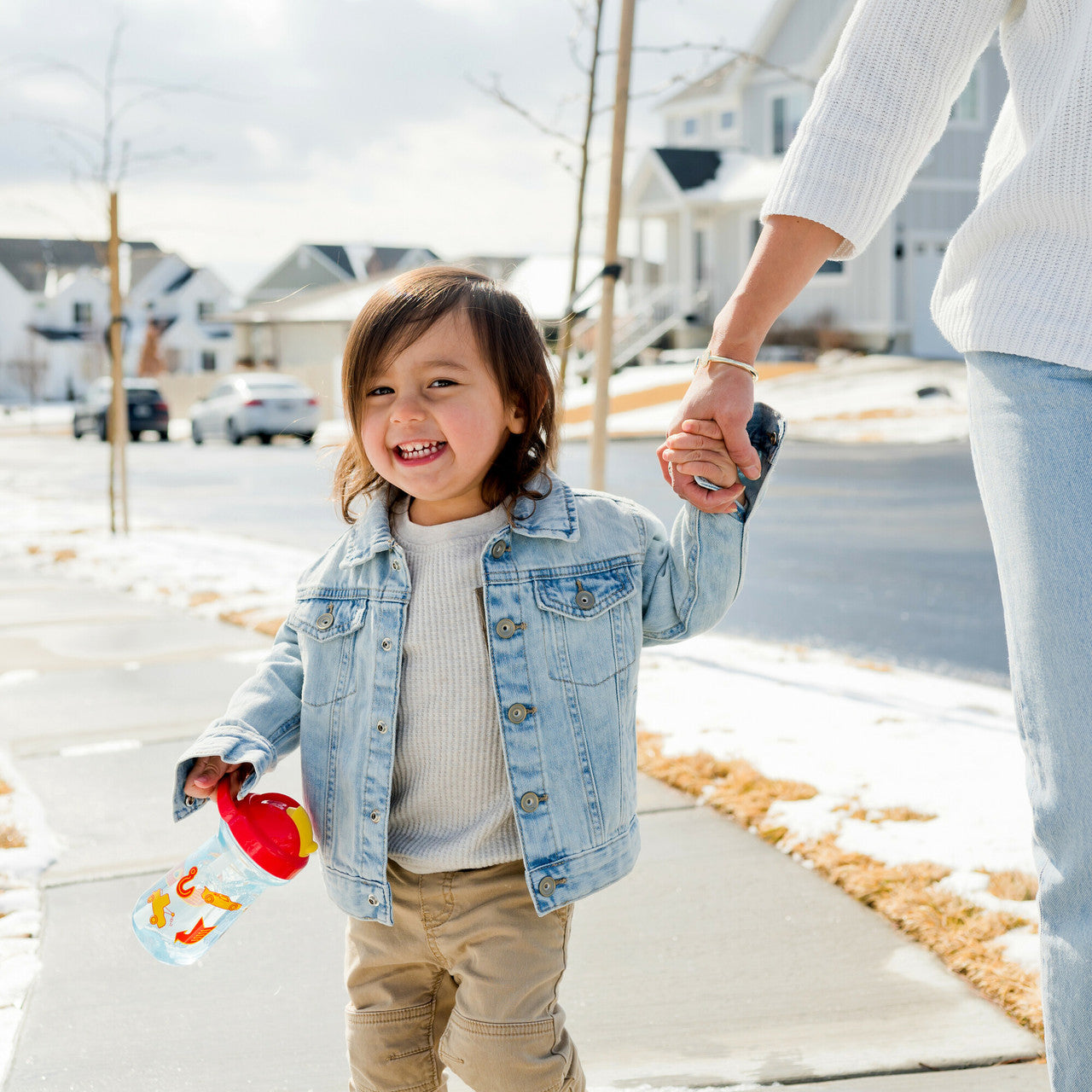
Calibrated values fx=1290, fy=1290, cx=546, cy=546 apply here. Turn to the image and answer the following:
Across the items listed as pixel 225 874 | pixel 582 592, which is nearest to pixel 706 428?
pixel 582 592

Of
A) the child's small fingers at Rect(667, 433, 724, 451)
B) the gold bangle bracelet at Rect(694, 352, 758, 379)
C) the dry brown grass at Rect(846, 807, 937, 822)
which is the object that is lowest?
the dry brown grass at Rect(846, 807, 937, 822)

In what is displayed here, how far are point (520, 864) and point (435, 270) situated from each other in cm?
94

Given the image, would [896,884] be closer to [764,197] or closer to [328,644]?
[328,644]

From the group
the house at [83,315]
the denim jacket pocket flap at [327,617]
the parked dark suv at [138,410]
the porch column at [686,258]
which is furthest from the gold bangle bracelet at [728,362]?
the house at [83,315]

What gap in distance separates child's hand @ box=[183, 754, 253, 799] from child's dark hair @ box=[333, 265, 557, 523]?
21.9 inches

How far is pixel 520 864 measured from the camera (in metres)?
1.97

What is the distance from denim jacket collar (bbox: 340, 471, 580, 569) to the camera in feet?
6.54

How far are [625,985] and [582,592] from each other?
1.10 m

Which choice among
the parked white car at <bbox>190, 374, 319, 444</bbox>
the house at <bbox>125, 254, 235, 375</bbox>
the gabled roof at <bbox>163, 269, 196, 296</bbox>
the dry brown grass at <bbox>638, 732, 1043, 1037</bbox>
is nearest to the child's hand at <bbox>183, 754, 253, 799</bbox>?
the dry brown grass at <bbox>638, 732, 1043, 1037</bbox>

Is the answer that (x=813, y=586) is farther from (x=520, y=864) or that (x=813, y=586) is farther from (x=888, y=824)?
(x=520, y=864)

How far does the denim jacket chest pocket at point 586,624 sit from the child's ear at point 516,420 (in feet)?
0.84

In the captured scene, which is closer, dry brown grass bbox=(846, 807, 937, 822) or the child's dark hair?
the child's dark hair

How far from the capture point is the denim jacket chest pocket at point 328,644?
6.68 ft

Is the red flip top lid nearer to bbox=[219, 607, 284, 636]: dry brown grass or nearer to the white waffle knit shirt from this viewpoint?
the white waffle knit shirt
